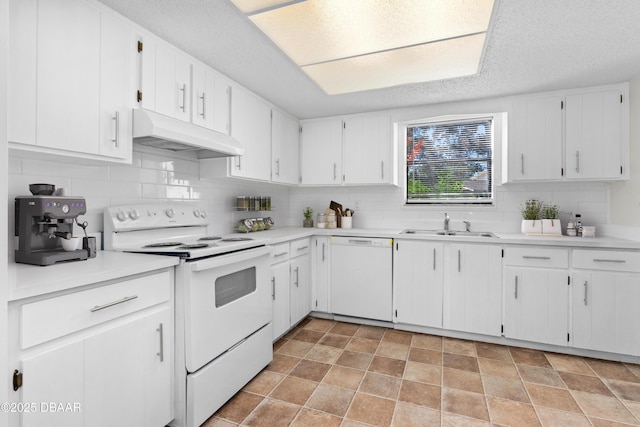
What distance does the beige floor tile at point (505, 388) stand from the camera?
203cm

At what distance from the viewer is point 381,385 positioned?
2.16 m

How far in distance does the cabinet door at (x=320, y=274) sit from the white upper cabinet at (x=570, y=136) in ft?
6.28

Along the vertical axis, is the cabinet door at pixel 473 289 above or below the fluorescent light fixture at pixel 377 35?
below

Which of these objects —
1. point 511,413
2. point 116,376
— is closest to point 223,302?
point 116,376

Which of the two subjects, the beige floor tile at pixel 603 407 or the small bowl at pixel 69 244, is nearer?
the small bowl at pixel 69 244

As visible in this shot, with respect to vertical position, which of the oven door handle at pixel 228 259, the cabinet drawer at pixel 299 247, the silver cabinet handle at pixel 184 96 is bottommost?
the cabinet drawer at pixel 299 247

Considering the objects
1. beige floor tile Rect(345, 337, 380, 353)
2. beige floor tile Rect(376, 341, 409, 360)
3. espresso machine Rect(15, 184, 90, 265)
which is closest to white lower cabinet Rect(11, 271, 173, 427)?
espresso machine Rect(15, 184, 90, 265)

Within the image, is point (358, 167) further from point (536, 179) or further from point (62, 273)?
point (62, 273)

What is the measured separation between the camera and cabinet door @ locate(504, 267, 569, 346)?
2613 mm

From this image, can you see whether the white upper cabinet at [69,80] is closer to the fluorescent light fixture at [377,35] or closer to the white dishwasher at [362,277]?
the fluorescent light fixture at [377,35]

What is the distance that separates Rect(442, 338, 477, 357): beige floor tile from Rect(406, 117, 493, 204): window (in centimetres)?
144

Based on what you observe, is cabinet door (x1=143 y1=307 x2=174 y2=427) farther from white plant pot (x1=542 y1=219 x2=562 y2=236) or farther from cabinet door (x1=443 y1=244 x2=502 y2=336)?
white plant pot (x1=542 y1=219 x2=562 y2=236)

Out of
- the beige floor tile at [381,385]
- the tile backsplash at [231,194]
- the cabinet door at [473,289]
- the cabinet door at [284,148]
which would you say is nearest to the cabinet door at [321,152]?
the cabinet door at [284,148]

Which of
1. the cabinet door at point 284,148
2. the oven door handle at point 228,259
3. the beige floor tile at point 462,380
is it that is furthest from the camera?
the cabinet door at point 284,148
